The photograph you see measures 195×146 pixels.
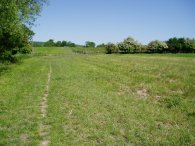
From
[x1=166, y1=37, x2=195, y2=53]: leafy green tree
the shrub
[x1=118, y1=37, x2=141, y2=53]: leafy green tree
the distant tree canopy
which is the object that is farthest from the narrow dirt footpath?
[x1=166, y1=37, x2=195, y2=53]: leafy green tree

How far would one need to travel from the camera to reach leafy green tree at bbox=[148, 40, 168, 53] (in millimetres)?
142125

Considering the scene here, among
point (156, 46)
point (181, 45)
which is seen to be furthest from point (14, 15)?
point (181, 45)

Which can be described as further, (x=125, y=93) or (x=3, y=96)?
(x=125, y=93)

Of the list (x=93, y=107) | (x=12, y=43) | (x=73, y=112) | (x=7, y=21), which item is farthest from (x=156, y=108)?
(x=12, y=43)

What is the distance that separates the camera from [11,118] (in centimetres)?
1280

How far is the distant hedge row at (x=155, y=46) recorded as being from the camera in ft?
470

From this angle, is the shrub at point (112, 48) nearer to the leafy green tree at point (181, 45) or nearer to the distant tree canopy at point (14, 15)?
the leafy green tree at point (181, 45)

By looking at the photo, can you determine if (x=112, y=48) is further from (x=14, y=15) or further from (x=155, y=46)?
(x=14, y=15)

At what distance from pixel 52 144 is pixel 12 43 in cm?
4435

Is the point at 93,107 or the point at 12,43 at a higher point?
the point at 12,43

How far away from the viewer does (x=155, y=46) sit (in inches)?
5595

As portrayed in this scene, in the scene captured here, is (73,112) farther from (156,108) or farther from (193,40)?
(193,40)

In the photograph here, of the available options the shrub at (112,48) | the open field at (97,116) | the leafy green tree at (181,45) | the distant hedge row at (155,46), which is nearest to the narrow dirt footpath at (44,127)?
the open field at (97,116)

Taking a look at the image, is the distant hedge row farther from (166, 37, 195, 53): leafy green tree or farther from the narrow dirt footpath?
the narrow dirt footpath
